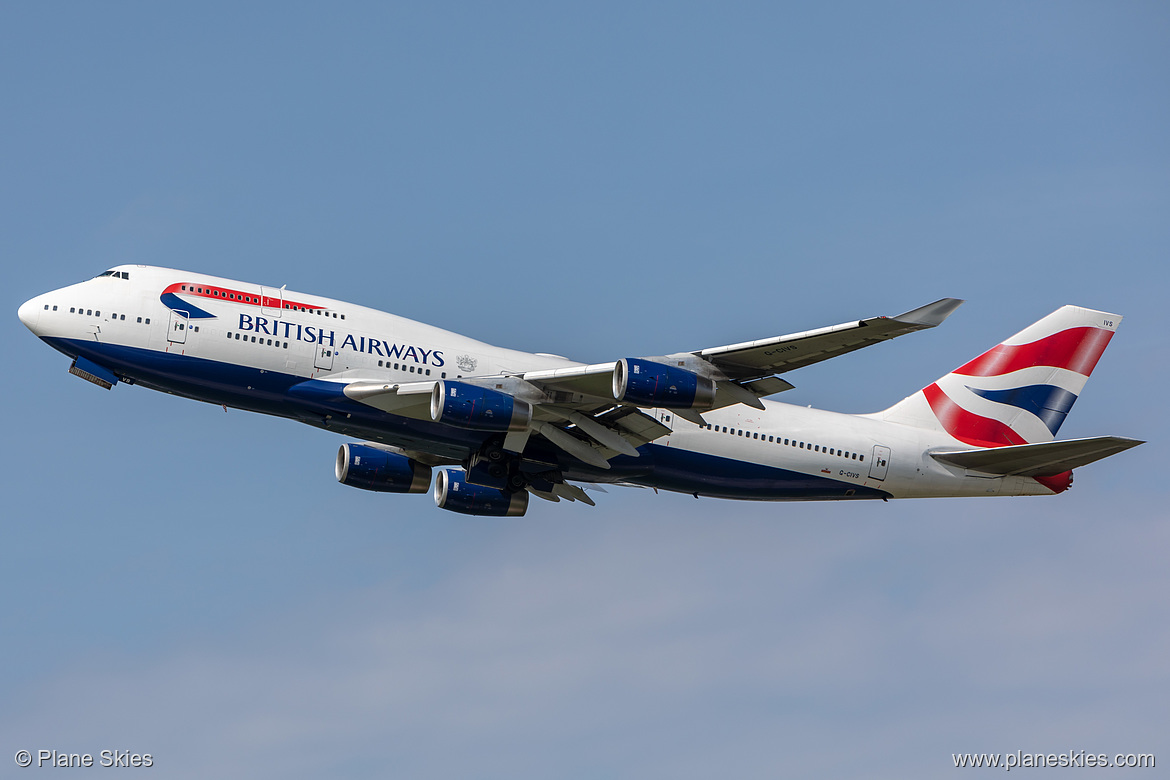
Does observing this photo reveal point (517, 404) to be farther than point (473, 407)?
Yes

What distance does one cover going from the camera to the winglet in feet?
94.9

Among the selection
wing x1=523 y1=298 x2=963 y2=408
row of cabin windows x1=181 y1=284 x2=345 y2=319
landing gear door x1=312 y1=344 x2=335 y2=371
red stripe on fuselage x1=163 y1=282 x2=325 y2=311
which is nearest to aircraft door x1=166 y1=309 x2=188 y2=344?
red stripe on fuselage x1=163 y1=282 x2=325 y2=311

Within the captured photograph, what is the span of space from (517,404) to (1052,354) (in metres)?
21.1

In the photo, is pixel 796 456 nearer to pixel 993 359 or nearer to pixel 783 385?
pixel 783 385

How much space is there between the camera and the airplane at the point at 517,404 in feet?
113

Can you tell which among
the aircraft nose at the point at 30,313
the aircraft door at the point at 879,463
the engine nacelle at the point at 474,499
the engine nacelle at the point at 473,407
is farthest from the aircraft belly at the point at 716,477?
the aircraft nose at the point at 30,313

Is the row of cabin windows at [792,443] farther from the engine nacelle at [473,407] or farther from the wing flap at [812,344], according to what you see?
the engine nacelle at [473,407]

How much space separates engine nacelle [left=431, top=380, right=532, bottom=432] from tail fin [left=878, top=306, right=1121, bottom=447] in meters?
15.4

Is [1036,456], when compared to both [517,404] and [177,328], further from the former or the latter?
[177,328]

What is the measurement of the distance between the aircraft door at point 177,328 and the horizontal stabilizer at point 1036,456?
2389 centimetres

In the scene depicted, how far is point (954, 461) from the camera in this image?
42031 mm

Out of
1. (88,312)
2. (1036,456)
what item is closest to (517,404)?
(88,312)

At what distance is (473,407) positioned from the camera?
34625 millimetres

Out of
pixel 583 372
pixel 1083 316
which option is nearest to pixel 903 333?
pixel 583 372
